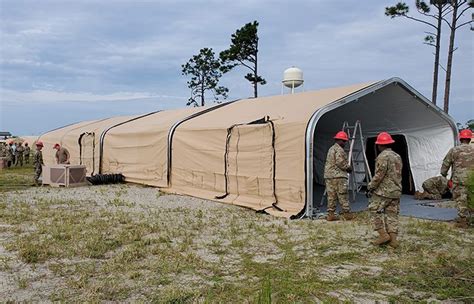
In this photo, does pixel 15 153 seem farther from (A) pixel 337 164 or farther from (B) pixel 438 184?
(B) pixel 438 184

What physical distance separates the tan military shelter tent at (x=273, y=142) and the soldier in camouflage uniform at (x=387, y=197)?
199cm

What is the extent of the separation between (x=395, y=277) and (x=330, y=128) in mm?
8504

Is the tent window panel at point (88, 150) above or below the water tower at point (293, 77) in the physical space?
below

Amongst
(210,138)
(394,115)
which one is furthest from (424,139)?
(210,138)

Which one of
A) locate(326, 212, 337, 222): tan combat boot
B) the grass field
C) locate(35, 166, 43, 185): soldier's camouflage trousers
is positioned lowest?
the grass field

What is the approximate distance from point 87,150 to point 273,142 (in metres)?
9.90

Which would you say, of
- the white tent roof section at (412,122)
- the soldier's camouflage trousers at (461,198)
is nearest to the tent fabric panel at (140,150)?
the white tent roof section at (412,122)

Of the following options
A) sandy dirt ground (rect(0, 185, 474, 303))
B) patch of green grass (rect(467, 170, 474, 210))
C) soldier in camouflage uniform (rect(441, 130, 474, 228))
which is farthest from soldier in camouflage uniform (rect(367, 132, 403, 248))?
soldier in camouflage uniform (rect(441, 130, 474, 228))

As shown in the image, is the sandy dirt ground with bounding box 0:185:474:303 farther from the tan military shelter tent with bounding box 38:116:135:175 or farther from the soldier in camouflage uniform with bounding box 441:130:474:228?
the tan military shelter tent with bounding box 38:116:135:175

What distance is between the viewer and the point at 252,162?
8984mm

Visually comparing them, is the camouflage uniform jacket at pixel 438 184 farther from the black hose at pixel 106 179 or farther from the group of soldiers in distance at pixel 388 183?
the black hose at pixel 106 179

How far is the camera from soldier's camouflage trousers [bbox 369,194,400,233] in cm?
561

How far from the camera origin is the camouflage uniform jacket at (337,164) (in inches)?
293

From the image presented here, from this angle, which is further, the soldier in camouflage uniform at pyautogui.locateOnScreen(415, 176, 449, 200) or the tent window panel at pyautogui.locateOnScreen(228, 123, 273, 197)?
the soldier in camouflage uniform at pyautogui.locateOnScreen(415, 176, 449, 200)
